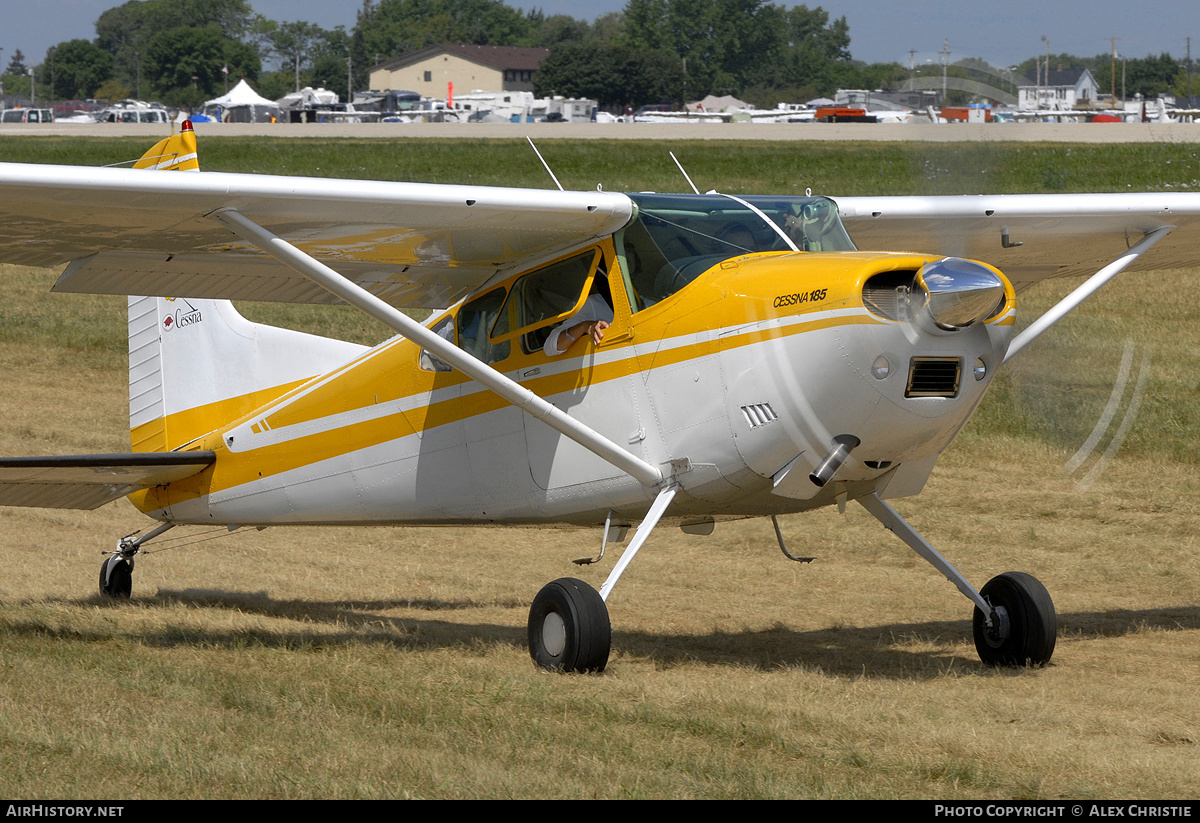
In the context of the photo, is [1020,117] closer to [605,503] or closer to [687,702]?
[605,503]

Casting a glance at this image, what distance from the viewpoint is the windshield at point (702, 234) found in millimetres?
7680

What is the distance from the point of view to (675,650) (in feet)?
28.6

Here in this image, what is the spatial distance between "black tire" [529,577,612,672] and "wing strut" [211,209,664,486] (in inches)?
29.2

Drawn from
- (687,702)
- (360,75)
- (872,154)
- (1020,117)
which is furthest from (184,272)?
(360,75)

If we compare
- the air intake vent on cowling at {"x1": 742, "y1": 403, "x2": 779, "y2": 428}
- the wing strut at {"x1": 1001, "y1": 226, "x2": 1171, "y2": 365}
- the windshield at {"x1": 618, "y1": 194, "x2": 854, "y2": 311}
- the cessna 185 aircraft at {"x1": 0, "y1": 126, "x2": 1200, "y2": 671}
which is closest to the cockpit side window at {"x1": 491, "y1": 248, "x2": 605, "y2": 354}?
the cessna 185 aircraft at {"x1": 0, "y1": 126, "x2": 1200, "y2": 671}

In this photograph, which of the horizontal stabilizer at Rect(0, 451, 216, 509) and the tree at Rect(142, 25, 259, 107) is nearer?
the horizontal stabilizer at Rect(0, 451, 216, 509)

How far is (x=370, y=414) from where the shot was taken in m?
9.34

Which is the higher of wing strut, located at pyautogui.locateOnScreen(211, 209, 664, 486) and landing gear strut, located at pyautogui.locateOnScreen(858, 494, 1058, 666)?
wing strut, located at pyautogui.locateOnScreen(211, 209, 664, 486)

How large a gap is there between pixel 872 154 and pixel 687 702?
112 feet

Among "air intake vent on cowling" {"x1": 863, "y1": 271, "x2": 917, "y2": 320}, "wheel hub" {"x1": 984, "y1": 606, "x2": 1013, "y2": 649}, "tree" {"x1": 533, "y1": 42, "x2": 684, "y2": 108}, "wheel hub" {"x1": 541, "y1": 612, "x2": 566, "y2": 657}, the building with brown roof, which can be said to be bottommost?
"wheel hub" {"x1": 984, "y1": 606, "x2": 1013, "y2": 649}

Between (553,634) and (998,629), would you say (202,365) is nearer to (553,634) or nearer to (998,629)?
(553,634)

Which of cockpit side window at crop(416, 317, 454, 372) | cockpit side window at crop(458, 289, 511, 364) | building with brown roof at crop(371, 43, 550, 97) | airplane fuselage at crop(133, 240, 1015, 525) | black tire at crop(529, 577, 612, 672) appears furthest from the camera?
building with brown roof at crop(371, 43, 550, 97)

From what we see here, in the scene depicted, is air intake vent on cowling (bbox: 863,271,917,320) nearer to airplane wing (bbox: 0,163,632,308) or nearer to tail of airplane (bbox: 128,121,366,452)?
airplane wing (bbox: 0,163,632,308)

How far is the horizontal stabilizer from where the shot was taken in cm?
898
